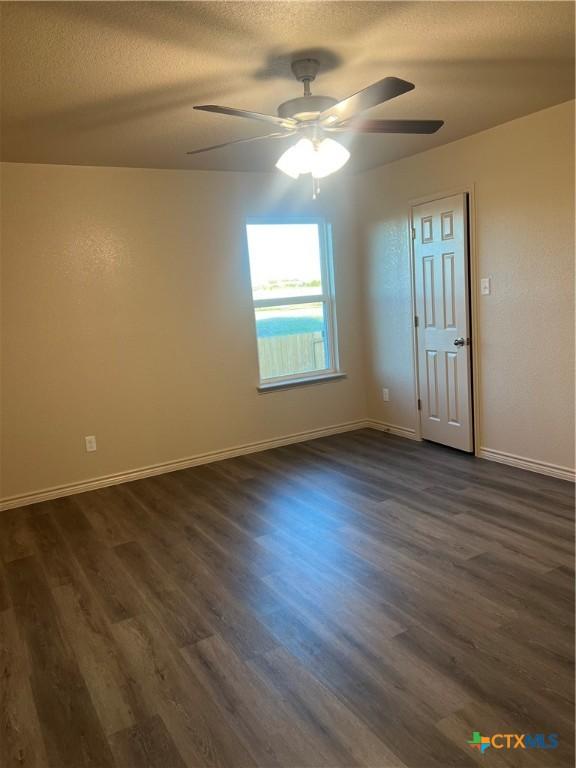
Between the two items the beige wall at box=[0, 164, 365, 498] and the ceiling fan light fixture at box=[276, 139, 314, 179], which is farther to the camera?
the beige wall at box=[0, 164, 365, 498]

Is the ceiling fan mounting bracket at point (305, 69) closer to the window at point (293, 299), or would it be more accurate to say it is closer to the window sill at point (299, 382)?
the window at point (293, 299)

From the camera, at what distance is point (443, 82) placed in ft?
9.18

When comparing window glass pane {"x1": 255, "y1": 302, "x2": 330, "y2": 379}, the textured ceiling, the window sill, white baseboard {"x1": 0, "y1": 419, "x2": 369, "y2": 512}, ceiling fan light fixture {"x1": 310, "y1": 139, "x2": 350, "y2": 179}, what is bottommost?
white baseboard {"x1": 0, "y1": 419, "x2": 369, "y2": 512}

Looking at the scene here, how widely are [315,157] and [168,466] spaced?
2.88 metres

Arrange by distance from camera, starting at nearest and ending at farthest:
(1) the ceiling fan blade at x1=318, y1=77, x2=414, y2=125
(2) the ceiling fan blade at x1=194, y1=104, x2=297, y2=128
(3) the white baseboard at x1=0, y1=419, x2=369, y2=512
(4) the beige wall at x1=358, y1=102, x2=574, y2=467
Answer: (1) the ceiling fan blade at x1=318, y1=77, x2=414, y2=125 < (2) the ceiling fan blade at x1=194, y1=104, x2=297, y2=128 < (4) the beige wall at x1=358, y1=102, x2=574, y2=467 < (3) the white baseboard at x1=0, y1=419, x2=369, y2=512

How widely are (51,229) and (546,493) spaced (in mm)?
3837

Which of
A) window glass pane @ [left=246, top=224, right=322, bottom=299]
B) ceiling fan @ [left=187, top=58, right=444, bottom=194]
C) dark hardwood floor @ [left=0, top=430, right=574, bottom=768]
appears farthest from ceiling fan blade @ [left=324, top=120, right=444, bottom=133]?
window glass pane @ [left=246, top=224, right=322, bottom=299]

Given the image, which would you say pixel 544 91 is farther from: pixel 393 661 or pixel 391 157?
pixel 393 661

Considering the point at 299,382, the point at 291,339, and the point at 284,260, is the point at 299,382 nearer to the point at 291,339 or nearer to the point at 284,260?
the point at 291,339

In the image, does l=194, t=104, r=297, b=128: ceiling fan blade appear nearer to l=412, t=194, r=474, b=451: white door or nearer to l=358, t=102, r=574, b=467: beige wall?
l=358, t=102, r=574, b=467: beige wall

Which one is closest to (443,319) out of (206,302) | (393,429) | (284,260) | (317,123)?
(393,429)

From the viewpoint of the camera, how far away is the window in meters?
4.91

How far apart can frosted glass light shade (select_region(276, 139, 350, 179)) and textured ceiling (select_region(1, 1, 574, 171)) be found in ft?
1.11

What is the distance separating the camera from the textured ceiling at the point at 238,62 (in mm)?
2000
